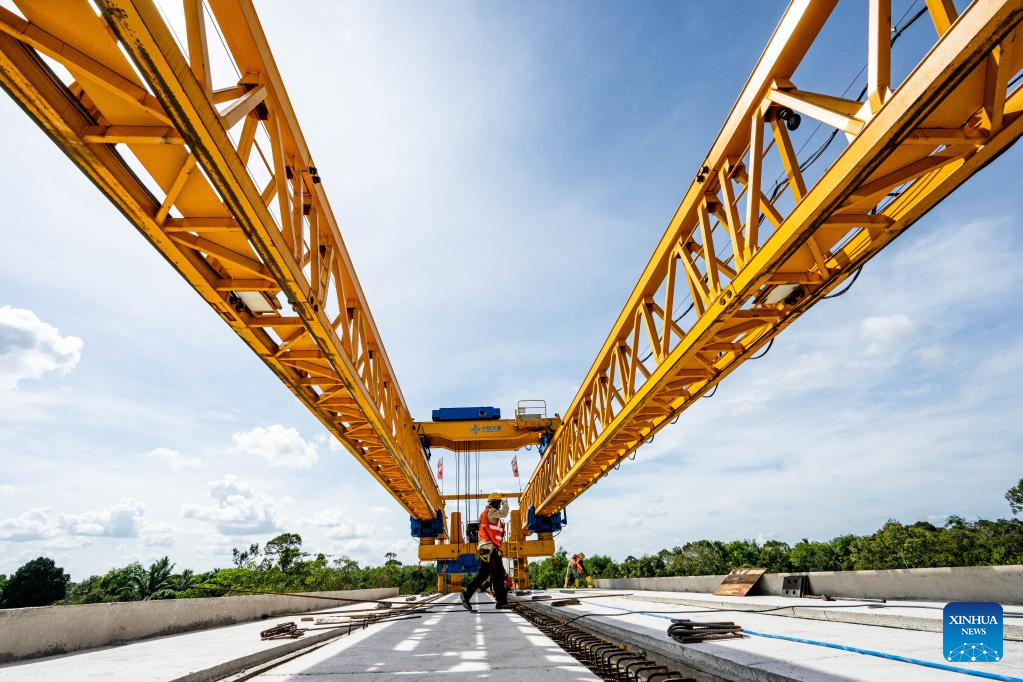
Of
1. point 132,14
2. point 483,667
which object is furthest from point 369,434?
point 132,14

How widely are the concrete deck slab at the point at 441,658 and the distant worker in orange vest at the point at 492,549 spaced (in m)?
2.72

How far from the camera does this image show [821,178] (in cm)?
502

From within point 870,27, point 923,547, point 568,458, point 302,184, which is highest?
point 302,184

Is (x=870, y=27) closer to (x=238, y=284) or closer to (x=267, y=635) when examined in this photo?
(x=238, y=284)

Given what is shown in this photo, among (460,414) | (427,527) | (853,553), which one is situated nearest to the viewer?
(460,414)

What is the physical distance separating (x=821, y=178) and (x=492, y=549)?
7.45 meters

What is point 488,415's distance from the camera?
19.8 metres

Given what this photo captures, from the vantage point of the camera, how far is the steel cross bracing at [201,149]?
387 cm

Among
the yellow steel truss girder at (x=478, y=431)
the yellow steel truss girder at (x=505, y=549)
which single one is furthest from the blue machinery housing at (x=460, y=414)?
the yellow steel truss girder at (x=505, y=549)

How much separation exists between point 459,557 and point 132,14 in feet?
66.4

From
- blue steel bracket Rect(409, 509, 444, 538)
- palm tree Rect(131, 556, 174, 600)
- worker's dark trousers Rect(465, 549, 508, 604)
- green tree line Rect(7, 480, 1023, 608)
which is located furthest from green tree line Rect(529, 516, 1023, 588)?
palm tree Rect(131, 556, 174, 600)

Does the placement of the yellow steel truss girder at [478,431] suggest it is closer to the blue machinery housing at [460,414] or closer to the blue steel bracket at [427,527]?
the blue machinery housing at [460,414]

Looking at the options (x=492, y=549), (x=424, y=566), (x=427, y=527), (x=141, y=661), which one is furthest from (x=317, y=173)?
(x=424, y=566)

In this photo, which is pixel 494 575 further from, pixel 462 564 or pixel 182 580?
pixel 182 580
